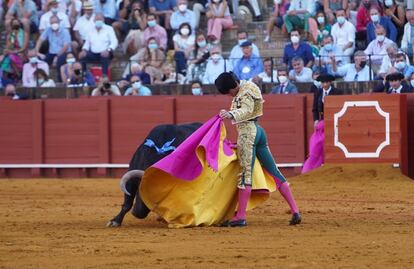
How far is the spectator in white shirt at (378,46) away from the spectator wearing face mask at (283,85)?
116 cm

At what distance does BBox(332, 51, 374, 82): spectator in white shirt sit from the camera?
15.6 meters

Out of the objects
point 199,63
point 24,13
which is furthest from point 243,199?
point 24,13

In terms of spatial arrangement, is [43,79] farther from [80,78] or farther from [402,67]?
[402,67]

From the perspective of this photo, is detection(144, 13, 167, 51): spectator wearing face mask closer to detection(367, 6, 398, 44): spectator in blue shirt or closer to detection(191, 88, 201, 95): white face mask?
detection(191, 88, 201, 95): white face mask

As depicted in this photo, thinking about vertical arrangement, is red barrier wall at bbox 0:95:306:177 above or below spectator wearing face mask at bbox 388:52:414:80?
below

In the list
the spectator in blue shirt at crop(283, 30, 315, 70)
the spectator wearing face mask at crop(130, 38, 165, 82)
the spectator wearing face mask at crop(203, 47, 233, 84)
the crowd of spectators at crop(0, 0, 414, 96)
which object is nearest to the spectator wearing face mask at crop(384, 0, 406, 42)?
the crowd of spectators at crop(0, 0, 414, 96)

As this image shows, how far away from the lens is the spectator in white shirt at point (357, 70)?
613 inches

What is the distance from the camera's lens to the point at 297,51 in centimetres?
1609

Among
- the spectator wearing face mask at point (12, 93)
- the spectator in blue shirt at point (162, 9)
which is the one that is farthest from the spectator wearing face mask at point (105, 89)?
the spectator in blue shirt at point (162, 9)

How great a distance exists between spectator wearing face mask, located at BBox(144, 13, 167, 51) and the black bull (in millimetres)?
8246

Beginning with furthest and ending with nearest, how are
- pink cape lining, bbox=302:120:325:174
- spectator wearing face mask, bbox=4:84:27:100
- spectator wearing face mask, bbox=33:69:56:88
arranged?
spectator wearing face mask, bbox=33:69:56:88 < spectator wearing face mask, bbox=4:84:27:100 < pink cape lining, bbox=302:120:325:174

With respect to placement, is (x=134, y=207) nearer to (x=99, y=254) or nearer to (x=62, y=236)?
(x=62, y=236)

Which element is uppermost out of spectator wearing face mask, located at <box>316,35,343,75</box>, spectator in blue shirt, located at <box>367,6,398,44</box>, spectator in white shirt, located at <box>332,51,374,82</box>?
spectator in blue shirt, located at <box>367,6,398,44</box>

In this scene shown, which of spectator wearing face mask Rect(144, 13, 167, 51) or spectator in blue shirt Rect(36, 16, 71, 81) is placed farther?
spectator in blue shirt Rect(36, 16, 71, 81)
